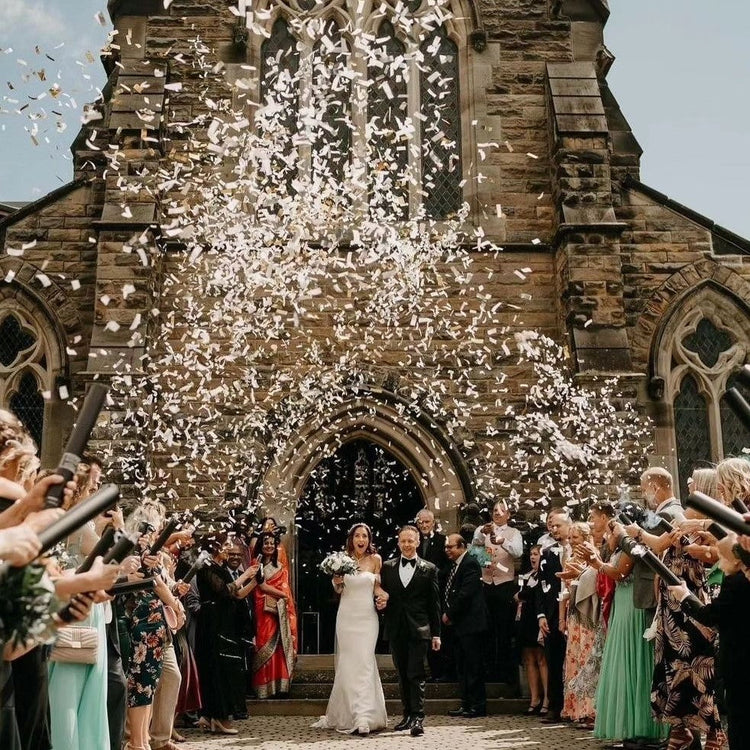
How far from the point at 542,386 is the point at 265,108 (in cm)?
546

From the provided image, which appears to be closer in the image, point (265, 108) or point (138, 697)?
point (138, 697)

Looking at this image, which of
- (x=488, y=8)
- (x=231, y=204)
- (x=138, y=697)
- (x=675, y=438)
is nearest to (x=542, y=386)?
(x=675, y=438)

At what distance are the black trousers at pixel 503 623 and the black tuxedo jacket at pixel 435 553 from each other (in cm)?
62

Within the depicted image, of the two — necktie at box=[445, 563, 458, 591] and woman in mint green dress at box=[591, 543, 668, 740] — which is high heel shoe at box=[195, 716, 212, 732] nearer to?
necktie at box=[445, 563, 458, 591]

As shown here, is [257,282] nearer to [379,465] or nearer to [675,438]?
[379,465]

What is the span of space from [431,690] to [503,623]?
1.12 metres

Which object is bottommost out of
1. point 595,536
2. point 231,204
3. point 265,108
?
point 595,536

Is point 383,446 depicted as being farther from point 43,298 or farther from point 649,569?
point 649,569

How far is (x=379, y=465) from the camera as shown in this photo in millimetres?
13688

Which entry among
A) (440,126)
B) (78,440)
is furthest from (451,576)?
(78,440)

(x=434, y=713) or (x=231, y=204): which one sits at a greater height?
(x=231, y=204)

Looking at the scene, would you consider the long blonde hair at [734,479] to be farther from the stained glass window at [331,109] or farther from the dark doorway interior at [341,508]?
the stained glass window at [331,109]

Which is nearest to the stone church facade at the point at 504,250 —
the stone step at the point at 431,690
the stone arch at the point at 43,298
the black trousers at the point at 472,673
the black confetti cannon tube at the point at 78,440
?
the stone arch at the point at 43,298

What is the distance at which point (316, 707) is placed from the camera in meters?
10.2
